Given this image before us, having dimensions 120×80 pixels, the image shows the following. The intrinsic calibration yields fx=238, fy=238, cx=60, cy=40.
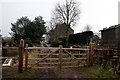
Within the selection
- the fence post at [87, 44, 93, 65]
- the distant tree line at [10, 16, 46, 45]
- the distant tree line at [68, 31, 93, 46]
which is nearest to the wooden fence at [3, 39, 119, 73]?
the fence post at [87, 44, 93, 65]

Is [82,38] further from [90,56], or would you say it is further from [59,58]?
[59,58]

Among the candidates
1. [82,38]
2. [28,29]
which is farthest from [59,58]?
[28,29]

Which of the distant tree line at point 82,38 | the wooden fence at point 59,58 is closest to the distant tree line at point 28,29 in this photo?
the distant tree line at point 82,38

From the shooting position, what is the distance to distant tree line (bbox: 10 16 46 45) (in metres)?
56.9

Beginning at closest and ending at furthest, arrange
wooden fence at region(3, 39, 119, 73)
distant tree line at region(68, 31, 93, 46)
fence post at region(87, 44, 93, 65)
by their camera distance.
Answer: wooden fence at region(3, 39, 119, 73)
fence post at region(87, 44, 93, 65)
distant tree line at region(68, 31, 93, 46)

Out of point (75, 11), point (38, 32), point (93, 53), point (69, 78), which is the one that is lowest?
point (69, 78)

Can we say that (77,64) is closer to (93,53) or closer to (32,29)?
(93,53)

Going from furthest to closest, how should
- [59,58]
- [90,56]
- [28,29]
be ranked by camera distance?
[28,29] < [90,56] < [59,58]

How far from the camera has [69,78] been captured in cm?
1089

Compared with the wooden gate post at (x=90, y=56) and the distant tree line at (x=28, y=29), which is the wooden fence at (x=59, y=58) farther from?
the distant tree line at (x=28, y=29)

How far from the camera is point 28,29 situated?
57.9 m

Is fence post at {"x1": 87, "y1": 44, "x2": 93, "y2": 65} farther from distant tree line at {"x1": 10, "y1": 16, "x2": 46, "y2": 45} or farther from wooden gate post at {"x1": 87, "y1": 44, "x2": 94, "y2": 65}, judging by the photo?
distant tree line at {"x1": 10, "y1": 16, "x2": 46, "y2": 45}

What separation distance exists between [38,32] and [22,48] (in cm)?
4668

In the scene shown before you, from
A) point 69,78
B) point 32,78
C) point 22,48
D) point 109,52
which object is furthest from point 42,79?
point 109,52
